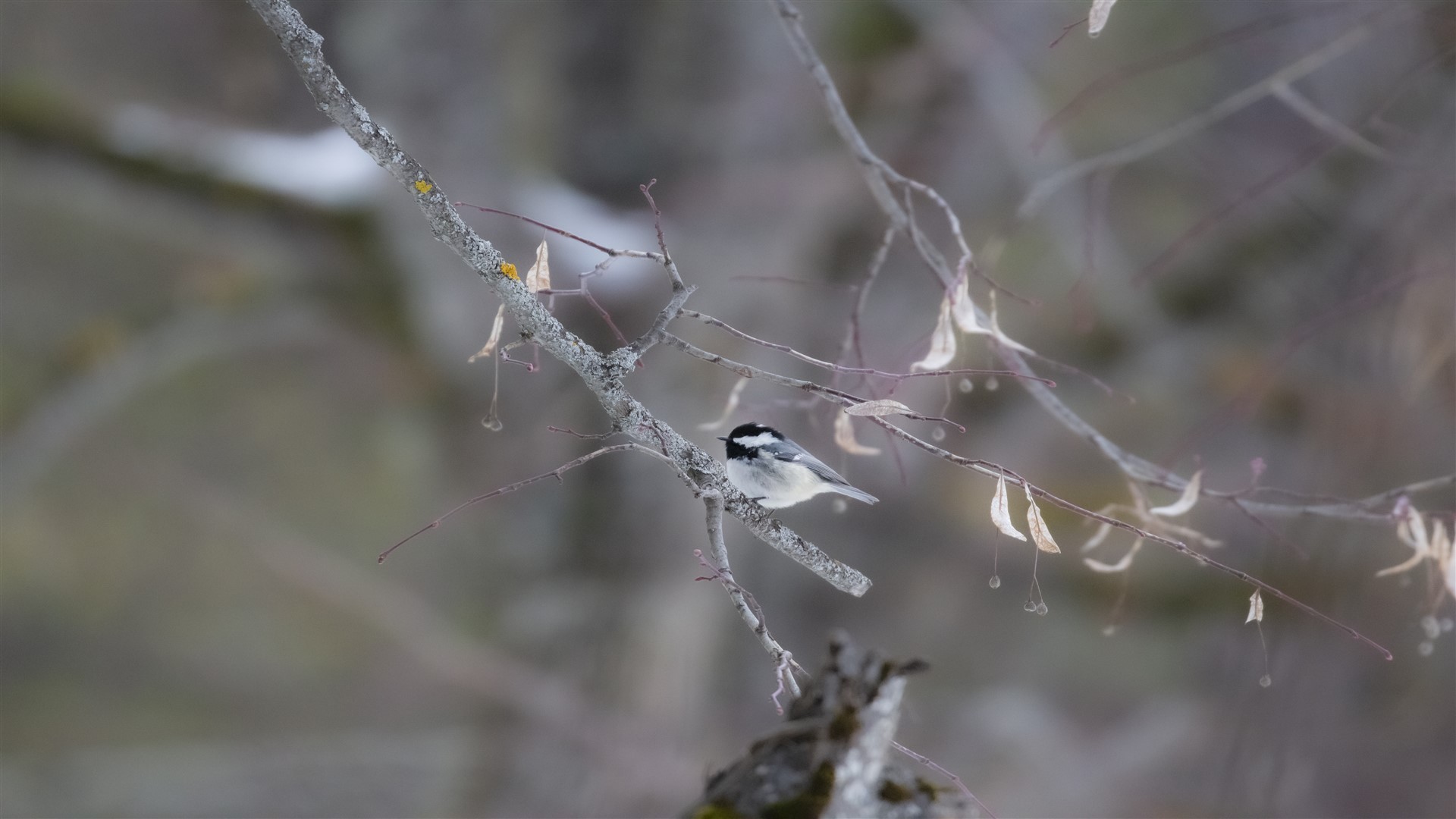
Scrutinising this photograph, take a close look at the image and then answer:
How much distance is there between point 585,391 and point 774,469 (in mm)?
2021

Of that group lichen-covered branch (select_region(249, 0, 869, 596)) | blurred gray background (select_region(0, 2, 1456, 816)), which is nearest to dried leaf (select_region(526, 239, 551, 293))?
lichen-covered branch (select_region(249, 0, 869, 596))

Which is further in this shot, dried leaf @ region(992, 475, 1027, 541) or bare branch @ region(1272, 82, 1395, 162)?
bare branch @ region(1272, 82, 1395, 162)

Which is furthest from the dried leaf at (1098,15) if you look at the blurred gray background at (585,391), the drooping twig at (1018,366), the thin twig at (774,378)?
the blurred gray background at (585,391)

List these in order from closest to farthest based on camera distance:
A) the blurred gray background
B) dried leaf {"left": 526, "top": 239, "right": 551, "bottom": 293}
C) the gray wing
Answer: dried leaf {"left": 526, "top": 239, "right": 551, "bottom": 293} → the gray wing → the blurred gray background

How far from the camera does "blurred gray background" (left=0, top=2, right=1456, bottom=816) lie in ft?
10.1

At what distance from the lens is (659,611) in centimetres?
361

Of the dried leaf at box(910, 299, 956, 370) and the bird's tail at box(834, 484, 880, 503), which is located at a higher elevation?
the bird's tail at box(834, 484, 880, 503)

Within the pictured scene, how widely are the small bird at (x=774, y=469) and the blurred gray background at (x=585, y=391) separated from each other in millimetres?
806

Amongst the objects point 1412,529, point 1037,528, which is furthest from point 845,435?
point 1412,529

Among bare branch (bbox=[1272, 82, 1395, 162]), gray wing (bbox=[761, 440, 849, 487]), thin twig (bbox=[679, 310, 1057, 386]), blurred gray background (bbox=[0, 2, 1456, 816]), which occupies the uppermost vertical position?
blurred gray background (bbox=[0, 2, 1456, 816])

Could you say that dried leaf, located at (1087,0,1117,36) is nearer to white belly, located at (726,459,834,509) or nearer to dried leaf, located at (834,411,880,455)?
dried leaf, located at (834,411,880,455)

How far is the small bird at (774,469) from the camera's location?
58.9 inches

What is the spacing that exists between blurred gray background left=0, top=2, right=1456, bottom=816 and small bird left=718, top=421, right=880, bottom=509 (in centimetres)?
81

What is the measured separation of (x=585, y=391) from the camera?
11.3ft
